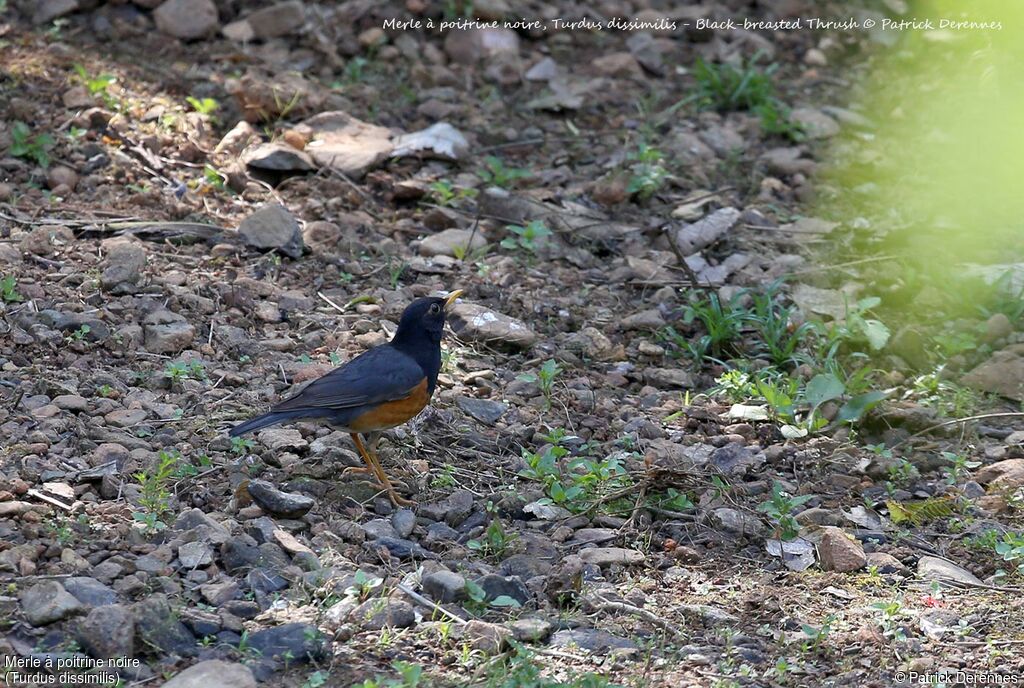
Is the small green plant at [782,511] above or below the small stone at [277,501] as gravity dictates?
below

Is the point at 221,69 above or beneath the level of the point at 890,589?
above

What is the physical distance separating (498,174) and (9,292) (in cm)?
325

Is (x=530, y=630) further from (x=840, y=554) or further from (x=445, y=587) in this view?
(x=840, y=554)

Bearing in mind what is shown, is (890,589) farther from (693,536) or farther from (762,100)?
(762,100)

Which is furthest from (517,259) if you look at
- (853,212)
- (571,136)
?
(853,212)

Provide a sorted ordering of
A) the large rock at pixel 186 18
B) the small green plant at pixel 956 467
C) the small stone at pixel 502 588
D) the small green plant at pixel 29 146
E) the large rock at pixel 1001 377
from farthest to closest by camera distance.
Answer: the large rock at pixel 186 18 → the small green plant at pixel 29 146 → the large rock at pixel 1001 377 → the small green plant at pixel 956 467 → the small stone at pixel 502 588

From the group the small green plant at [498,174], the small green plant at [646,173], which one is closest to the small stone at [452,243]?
the small green plant at [498,174]

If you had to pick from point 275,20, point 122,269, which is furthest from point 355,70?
point 122,269

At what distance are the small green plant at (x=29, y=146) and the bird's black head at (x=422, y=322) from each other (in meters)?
2.95

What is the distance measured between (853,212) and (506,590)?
450 cm

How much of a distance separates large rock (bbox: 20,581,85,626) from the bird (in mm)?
1038

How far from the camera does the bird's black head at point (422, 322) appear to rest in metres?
5.73

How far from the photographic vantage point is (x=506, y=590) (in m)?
4.55

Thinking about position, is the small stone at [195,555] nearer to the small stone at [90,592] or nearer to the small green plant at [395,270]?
the small stone at [90,592]
